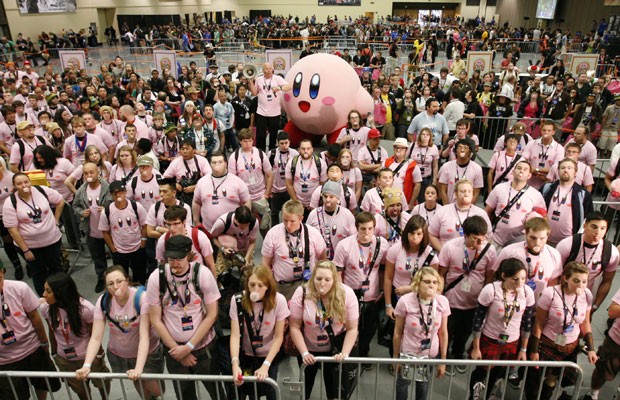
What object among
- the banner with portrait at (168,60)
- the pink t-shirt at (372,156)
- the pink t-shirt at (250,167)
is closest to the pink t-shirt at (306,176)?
the pink t-shirt at (250,167)

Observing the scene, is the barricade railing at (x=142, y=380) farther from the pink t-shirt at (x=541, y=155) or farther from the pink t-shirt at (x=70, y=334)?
the pink t-shirt at (x=541, y=155)

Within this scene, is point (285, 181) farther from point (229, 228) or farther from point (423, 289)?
point (423, 289)

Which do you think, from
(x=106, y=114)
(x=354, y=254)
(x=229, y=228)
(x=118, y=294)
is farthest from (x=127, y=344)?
(x=106, y=114)

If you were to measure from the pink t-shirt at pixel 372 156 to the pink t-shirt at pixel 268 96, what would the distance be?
10.0ft

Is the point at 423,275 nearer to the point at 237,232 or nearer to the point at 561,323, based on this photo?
the point at 561,323

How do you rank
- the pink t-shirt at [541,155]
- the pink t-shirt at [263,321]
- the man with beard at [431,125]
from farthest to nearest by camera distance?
the man with beard at [431,125]
the pink t-shirt at [541,155]
the pink t-shirt at [263,321]

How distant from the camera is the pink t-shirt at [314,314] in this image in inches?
141

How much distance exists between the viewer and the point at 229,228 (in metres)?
4.88

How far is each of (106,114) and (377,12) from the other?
153ft

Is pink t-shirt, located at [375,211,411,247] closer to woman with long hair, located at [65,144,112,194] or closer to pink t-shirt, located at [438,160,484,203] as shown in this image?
pink t-shirt, located at [438,160,484,203]

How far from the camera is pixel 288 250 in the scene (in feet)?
14.1

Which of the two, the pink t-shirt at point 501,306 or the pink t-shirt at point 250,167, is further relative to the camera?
the pink t-shirt at point 250,167

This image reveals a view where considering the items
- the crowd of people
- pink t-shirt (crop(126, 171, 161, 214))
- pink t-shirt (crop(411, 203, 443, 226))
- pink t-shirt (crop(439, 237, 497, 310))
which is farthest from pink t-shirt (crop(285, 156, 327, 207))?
pink t-shirt (crop(439, 237, 497, 310))

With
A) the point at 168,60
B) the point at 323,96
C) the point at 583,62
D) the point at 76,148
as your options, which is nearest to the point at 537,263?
the point at 323,96
